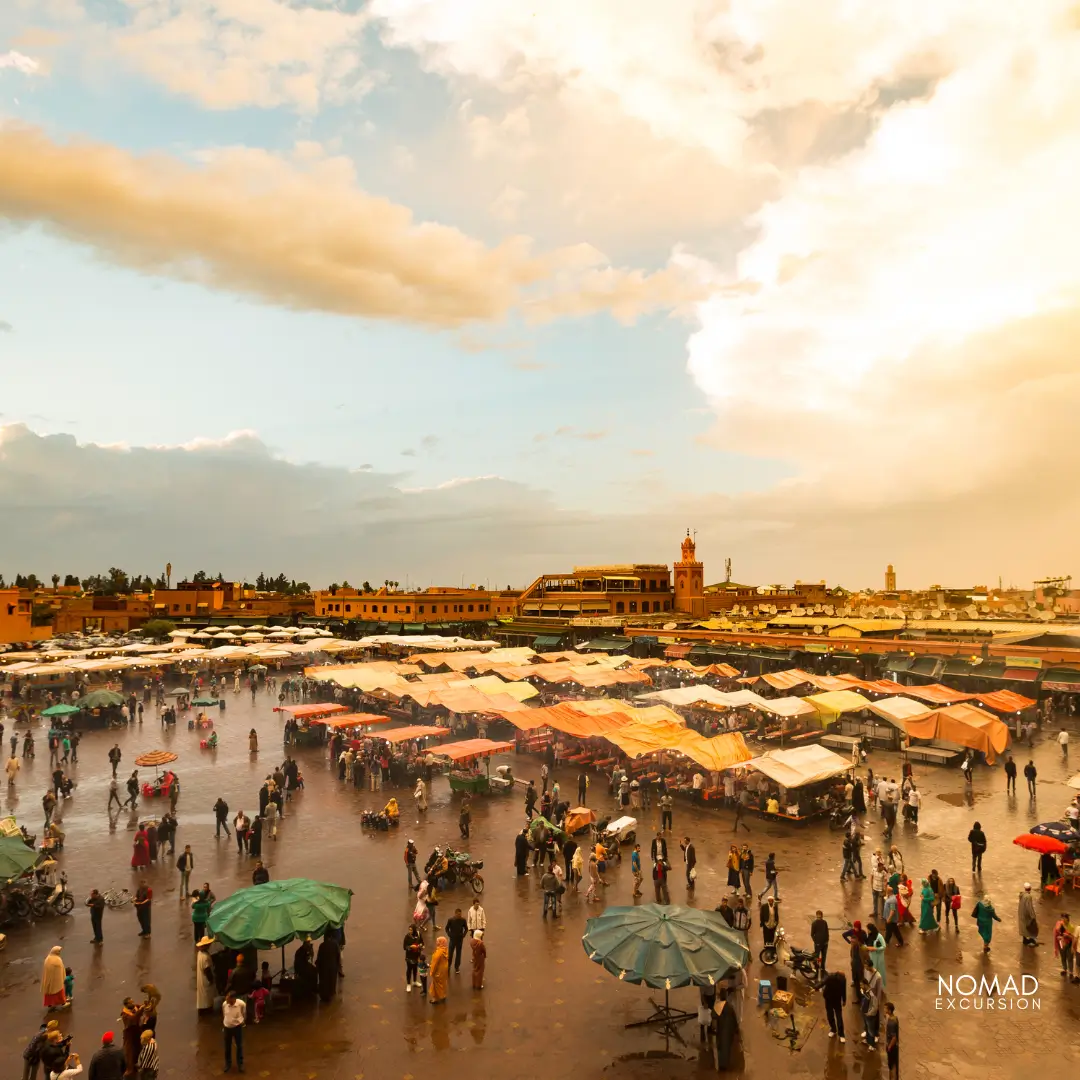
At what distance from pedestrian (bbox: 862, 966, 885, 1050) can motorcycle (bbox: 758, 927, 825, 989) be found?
1324mm

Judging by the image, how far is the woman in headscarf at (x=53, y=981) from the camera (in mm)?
10297

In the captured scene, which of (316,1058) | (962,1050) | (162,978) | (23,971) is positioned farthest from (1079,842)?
(23,971)

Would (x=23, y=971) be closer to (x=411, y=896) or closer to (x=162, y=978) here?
(x=162, y=978)

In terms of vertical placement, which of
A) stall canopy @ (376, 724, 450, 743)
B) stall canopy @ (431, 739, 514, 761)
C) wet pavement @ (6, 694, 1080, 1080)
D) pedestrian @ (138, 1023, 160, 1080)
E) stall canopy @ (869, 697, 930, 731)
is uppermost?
stall canopy @ (869, 697, 930, 731)

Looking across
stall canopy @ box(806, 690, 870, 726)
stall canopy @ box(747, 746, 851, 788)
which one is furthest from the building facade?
stall canopy @ box(747, 746, 851, 788)

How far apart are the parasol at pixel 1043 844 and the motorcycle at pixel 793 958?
18.4 feet

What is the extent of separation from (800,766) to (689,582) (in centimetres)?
6177

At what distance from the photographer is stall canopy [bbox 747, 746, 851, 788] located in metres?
18.6

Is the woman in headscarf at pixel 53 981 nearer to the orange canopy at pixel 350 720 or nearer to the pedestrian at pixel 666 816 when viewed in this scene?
the pedestrian at pixel 666 816

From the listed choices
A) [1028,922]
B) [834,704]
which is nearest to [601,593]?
[834,704]

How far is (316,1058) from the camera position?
31.2ft

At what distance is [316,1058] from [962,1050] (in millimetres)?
8581

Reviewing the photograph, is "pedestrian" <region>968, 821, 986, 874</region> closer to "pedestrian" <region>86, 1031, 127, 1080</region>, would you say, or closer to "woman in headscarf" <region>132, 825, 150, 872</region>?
"pedestrian" <region>86, 1031, 127, 1080</region>

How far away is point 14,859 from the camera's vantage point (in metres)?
12.8
